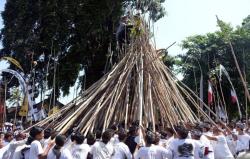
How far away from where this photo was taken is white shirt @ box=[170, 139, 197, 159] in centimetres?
536

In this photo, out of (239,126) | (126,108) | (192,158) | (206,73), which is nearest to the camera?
(192,158)

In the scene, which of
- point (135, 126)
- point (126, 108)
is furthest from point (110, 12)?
point (135, 126)

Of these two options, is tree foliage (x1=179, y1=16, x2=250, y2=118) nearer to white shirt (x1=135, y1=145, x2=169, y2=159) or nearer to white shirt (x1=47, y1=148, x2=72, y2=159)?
white shirt (x1=135, y1=145, x2=169, y2=159)

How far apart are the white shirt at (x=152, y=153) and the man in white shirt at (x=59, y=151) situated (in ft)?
3.24

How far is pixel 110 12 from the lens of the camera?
15383 mm

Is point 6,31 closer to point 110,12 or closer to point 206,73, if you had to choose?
point 110,12

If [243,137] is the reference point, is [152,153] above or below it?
above

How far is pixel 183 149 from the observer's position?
537 centimetres

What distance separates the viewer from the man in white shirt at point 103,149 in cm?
561

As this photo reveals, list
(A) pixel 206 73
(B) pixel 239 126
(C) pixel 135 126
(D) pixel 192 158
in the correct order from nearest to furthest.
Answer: (D) pixel 192 158
(C) pixel 135 126
(B) pixel 239 126
(A) pixel 206 73

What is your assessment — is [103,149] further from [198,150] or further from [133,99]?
[133,99]

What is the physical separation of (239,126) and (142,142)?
387 cm

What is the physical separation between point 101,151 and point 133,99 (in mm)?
3781

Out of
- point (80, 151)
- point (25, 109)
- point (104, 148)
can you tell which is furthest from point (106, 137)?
point (25, 109)
